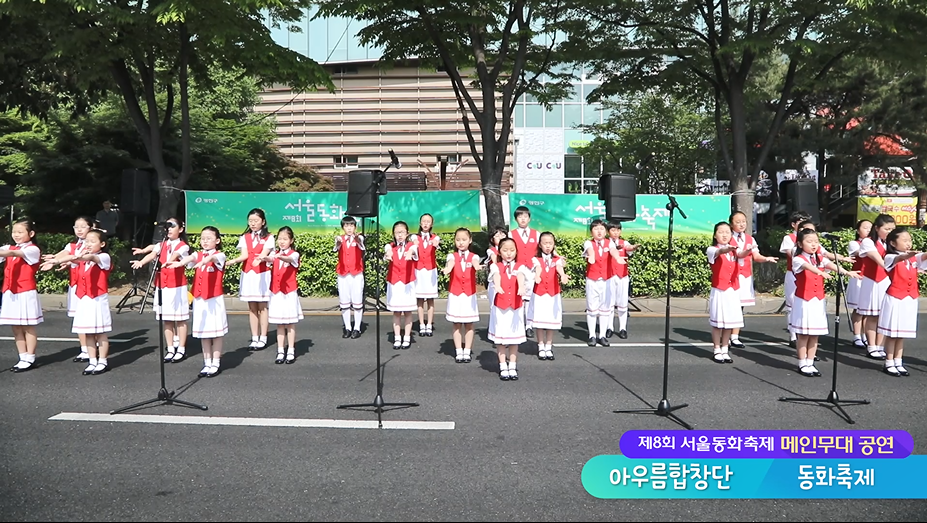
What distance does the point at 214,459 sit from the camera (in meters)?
5.35

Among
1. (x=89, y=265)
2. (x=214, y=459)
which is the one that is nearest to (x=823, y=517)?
(x=214, y=459)

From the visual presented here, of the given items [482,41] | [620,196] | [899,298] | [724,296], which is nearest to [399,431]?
[620,196]

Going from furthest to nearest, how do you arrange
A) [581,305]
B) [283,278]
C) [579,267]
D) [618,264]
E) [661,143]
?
[661,143]
[579,267]
[581,305]
[618,264]
[283,278]

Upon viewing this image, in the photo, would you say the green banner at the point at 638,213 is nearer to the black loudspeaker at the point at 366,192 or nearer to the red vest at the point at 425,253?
the red vest at the point at 425,253

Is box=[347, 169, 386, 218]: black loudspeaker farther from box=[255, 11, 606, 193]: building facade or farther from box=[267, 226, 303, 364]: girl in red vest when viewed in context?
box=[255, 11, 606, 193]: building facade

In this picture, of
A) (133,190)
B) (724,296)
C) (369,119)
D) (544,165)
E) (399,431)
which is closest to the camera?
(399,431)

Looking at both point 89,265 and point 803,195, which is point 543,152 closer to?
point 803,195

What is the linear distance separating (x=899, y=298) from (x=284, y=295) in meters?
7.69

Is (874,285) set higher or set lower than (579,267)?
higher

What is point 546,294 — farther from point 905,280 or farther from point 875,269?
point 875,269

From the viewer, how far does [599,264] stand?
33.5ft

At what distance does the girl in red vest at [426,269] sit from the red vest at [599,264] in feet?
8.07

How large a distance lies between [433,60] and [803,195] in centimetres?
975

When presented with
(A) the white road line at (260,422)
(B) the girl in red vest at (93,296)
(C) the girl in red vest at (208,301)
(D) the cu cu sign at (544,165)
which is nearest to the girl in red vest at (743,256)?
(A) the white road line at (260,422)
